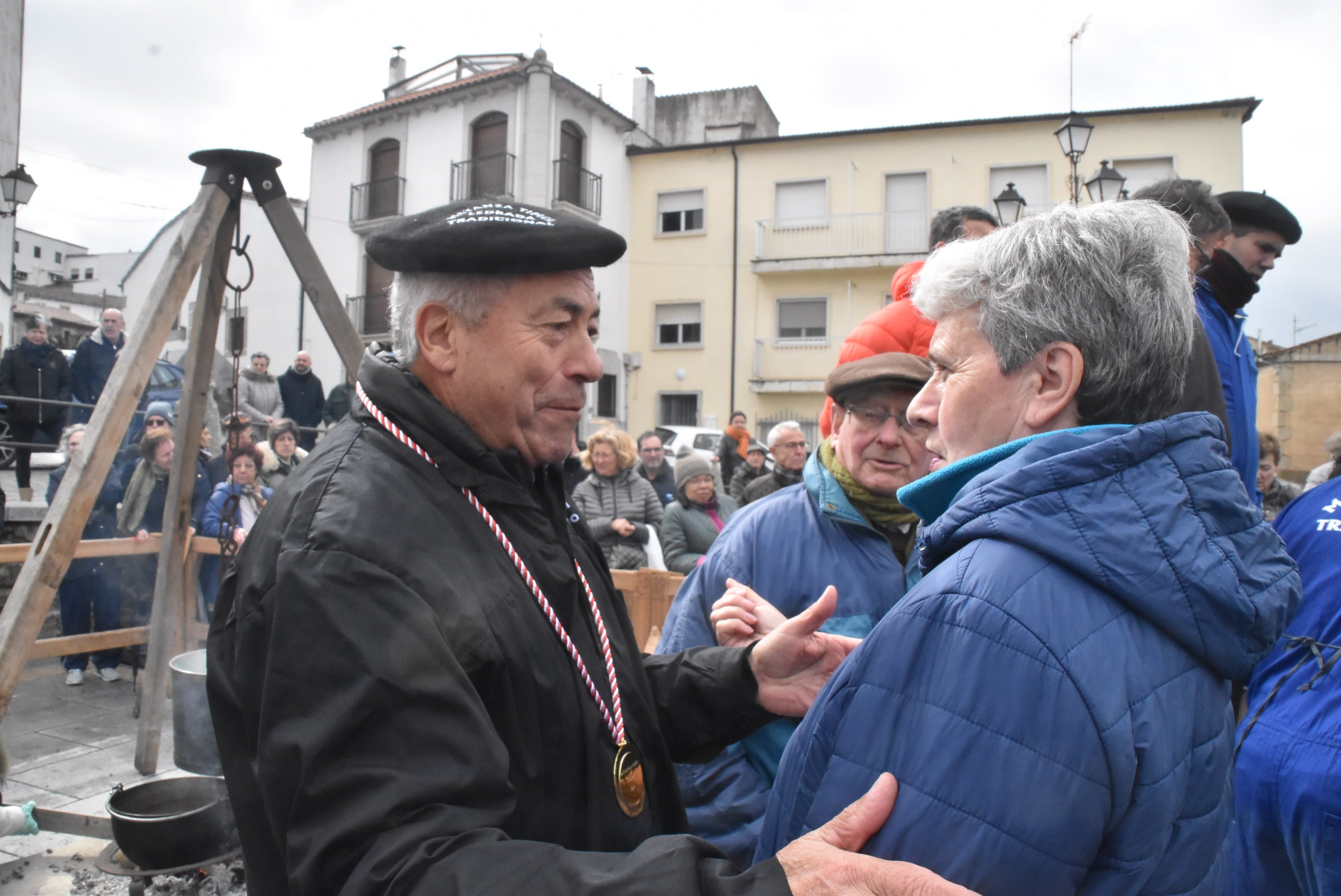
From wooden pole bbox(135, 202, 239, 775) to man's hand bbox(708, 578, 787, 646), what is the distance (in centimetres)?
334

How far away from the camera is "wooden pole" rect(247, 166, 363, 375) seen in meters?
4.20

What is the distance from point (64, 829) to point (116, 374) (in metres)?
1.92

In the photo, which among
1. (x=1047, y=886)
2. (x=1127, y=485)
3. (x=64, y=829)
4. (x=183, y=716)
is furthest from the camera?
(x=183, y=716)

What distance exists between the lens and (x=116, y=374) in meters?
3.93

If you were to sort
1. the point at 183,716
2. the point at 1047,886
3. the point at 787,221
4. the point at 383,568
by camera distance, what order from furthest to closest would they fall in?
the point at 787,221 < the point at 183,716 < the point at 383,568 < the point at 1047,886

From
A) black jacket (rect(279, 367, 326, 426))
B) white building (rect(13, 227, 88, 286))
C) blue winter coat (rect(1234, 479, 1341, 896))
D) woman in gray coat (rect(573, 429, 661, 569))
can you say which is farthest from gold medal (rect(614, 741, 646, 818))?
white building (rect(13, 227, 88, 286))

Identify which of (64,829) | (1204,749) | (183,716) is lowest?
(64,829)

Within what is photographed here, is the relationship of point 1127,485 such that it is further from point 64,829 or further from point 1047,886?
point 64,829

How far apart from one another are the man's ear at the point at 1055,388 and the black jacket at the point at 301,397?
1148cm

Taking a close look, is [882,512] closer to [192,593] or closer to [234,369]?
[234,369]

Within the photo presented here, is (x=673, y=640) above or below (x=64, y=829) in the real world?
above

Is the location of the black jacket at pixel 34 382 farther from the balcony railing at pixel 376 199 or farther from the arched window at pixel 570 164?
the balcony railing at pixel 376 199

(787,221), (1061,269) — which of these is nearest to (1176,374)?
(1061,269)

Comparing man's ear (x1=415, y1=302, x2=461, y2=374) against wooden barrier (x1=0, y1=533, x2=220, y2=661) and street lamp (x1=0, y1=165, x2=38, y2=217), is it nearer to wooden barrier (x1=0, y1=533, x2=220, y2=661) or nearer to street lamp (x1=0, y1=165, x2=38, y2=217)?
wooden barrier (x1=0, y1=533, x2=220, y2=661)
